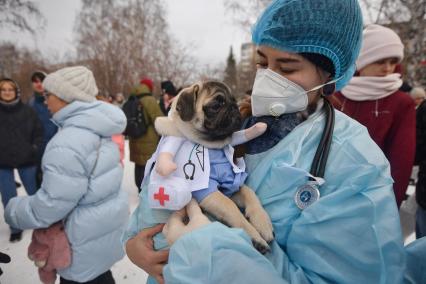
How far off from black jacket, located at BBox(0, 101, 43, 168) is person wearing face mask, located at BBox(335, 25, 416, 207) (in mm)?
4418

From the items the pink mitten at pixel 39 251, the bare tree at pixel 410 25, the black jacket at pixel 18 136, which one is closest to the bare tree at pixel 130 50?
the bare tree at pixel 410 25

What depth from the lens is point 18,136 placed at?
4.20 m

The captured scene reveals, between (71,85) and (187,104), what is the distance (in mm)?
1547

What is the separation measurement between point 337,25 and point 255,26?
363 millimetres

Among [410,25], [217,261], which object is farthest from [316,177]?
[410,25]

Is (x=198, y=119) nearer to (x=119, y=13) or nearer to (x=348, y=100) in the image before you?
(x=348, y=100)

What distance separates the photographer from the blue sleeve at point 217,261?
2.81 feet

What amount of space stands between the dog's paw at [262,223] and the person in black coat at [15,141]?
422cm

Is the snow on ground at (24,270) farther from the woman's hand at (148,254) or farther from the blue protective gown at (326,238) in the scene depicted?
the blue protective gown at (326,238)

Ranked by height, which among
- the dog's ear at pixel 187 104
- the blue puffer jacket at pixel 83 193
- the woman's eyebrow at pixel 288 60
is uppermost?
the woman's eyebrow at pixel 288 60

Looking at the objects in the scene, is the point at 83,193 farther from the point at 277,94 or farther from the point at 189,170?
the point at 277,94

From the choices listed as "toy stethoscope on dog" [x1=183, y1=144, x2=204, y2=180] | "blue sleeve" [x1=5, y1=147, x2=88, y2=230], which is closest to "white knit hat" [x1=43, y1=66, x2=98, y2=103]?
"blue sleeve" [x1=5, y1=147, x2=88, y2=230]

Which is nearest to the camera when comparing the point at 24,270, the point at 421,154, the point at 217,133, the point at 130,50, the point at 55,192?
the point at 217,133

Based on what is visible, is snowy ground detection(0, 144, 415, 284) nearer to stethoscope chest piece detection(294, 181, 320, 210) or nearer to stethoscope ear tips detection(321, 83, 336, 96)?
stethoscope ear tips detection(321, 83, 336, 96)
